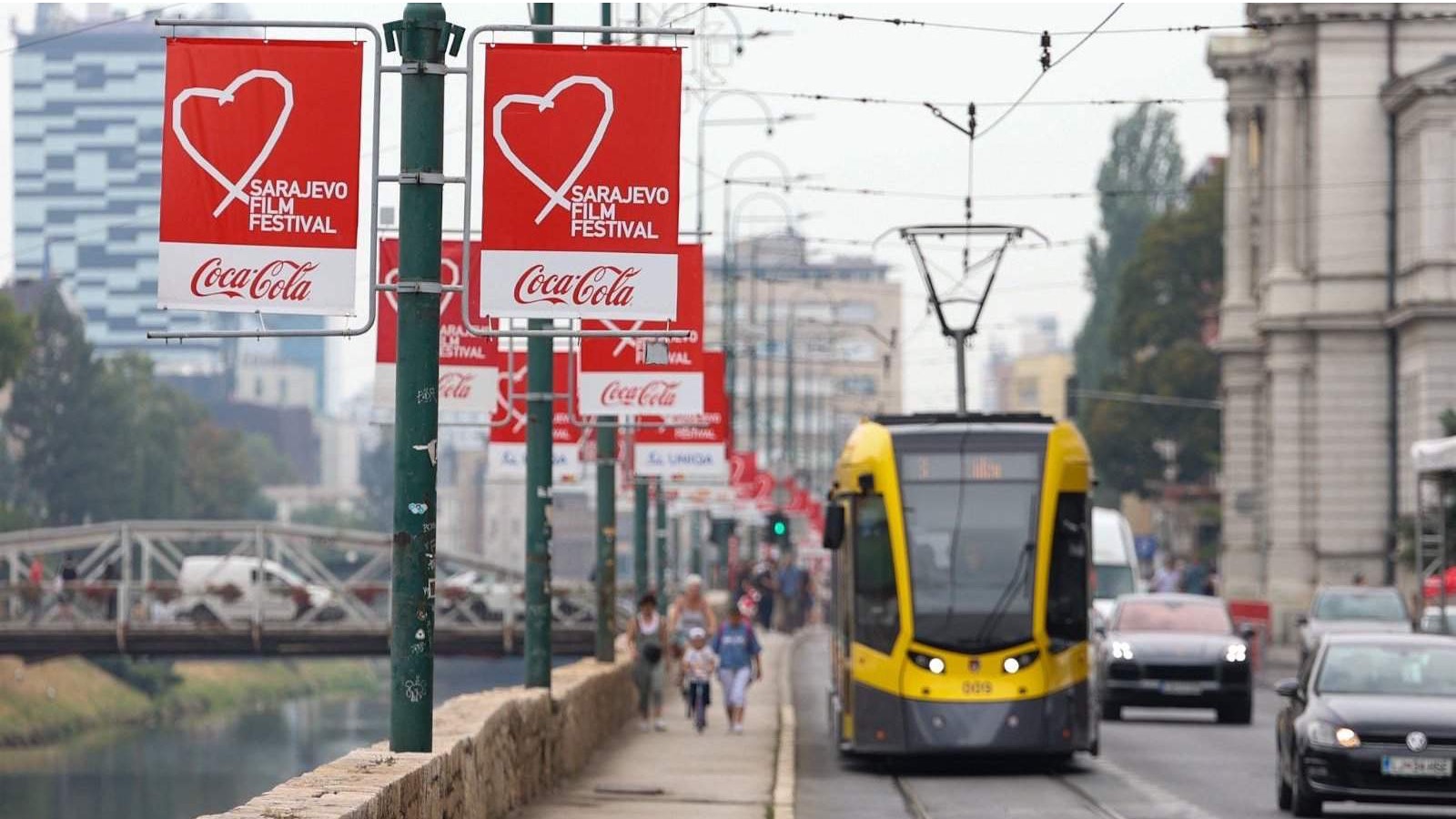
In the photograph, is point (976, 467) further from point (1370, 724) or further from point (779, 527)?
point (779, 527)

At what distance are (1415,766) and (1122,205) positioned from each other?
9868 centimetres

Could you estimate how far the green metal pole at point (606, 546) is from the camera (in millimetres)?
31406

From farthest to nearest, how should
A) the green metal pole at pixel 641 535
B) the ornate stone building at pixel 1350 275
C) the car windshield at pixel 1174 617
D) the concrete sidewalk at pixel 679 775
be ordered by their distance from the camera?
the ornate stone building at pixel 1350 275
the green metal pole at pixel 641 535
the car windshield at pixel 1174 617
the concrete sidewalk at pixel 679 775

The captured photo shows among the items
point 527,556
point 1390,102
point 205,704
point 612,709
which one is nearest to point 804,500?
point 1390,102

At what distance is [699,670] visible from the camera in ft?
99.6

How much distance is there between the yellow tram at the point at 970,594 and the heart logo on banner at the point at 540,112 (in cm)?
1091

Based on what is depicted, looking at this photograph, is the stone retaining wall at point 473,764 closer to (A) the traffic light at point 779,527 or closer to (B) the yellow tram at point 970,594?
(B) the yellow tram at point 970,594

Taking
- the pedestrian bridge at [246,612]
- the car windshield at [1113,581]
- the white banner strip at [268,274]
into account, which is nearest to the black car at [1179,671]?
the car windshield at [1113,581]

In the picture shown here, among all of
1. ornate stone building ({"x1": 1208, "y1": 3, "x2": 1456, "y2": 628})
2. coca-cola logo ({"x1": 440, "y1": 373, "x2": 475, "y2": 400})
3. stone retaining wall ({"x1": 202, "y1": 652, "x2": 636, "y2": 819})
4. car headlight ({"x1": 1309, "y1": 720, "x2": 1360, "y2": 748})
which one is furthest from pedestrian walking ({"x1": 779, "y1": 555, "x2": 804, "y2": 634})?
car headlight ({"x1": 1309, "y1": 720, "x2": 1360, "y2": 748})

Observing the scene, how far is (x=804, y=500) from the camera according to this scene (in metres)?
79.8

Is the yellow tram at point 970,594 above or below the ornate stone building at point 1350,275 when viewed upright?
below

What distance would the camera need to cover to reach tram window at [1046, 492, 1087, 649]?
2336 centimetres

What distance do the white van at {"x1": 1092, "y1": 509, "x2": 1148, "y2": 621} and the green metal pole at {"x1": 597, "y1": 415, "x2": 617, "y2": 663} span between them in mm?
18364

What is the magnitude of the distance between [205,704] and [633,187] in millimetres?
94653
